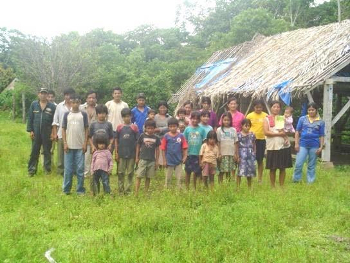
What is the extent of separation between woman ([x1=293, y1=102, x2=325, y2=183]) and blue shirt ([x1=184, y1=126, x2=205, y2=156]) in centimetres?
198

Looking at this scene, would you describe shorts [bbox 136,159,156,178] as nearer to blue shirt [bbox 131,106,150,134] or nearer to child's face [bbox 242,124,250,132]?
blue shirt [bbox 131,106,150,134]

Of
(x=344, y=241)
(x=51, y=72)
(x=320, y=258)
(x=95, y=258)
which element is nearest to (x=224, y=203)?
(x=344, y=241)

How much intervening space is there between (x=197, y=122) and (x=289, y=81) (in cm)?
487

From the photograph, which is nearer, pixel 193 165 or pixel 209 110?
pixel 193 165

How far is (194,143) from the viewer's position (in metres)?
7.20

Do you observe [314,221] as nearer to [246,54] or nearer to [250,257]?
[250,257]

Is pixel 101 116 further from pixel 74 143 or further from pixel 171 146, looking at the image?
pixel 171 146

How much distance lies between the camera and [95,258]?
3855 mm

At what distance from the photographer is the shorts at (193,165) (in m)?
7.23

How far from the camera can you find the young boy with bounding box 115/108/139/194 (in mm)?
6961

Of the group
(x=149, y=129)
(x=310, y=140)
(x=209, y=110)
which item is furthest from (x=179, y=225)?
(x=310, y=140)

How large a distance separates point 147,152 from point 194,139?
2.88 feet

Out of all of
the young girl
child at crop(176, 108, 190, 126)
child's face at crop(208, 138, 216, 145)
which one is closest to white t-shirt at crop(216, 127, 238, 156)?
the young girl

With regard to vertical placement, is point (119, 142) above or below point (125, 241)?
above
